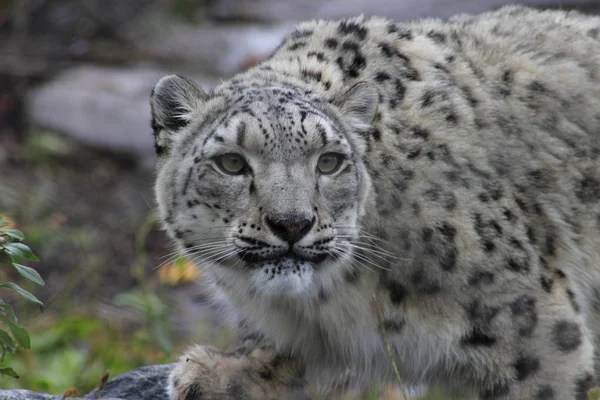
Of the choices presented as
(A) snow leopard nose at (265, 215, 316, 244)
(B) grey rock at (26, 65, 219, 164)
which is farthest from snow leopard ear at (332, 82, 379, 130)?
(B) grey rock at (26, 65, 219, 164)

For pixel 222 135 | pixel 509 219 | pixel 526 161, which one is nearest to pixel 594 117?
pixel 526 161

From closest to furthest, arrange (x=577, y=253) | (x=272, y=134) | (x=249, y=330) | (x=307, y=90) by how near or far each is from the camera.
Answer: (x=272, y=134) < (x=307, y=90) < (x=577, y=253) < (x=249, y=330)

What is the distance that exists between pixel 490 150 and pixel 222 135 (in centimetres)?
173

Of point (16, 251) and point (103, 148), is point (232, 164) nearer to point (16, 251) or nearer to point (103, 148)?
point (16, 251)

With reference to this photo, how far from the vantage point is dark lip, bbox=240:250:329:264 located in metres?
5.65

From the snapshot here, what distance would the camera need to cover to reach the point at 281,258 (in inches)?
223

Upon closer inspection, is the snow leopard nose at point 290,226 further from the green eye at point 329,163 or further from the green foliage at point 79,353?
the green foliage at point 79,353

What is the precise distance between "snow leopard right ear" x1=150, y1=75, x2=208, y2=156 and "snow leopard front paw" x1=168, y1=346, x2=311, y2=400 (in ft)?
4.69

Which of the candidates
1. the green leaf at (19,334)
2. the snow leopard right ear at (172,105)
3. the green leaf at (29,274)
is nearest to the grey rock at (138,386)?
the green leaf at (19,334)

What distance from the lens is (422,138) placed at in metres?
6.42

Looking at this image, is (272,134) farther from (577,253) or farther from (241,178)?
(577,253)

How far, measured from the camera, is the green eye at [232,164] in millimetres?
5879

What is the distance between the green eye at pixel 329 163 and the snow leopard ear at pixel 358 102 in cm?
33

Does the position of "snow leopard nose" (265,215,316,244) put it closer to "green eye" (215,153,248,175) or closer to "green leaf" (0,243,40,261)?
"green eye" (215,153,248,175)
